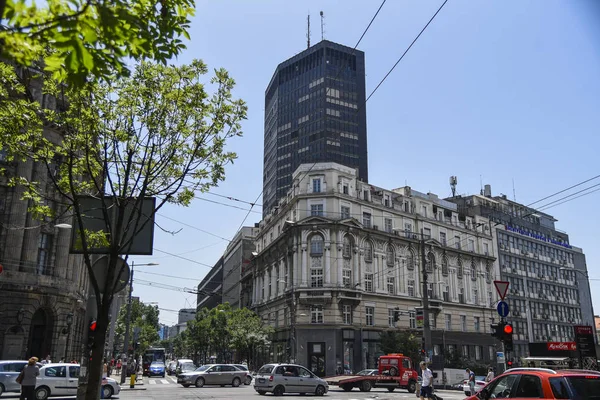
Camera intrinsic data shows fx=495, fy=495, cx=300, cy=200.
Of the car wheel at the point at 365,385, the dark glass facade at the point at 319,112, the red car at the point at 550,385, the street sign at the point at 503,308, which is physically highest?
the dark glass facade at the point at 319,112

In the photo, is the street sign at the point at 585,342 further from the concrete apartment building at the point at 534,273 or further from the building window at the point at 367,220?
the concrete apartment building at the point at 534,273

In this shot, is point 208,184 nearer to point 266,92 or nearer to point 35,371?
point 35,371

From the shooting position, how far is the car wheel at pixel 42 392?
808 inches

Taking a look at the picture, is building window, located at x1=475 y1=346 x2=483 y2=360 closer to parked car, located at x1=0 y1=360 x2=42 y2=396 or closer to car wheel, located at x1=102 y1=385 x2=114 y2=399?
car wheel, located at x1=102 y1=385 x2=114 y2=399

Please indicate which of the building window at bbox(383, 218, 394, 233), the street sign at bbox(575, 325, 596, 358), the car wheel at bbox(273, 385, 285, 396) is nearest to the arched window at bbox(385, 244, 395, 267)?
the building window at bbox(383, 218, 394, 233)

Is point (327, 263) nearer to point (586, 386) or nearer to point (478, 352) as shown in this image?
point (478, 352)

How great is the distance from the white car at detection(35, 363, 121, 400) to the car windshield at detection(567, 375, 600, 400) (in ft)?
61.6

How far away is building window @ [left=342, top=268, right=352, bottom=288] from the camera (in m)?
53.0

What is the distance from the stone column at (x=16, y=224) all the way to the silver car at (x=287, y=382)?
17.8 meters

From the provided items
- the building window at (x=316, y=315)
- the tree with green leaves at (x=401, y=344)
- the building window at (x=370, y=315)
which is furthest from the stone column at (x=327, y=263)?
the tree with green leaves at (x=401, y=344)

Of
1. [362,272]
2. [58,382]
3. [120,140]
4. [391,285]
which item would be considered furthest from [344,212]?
[120,140]

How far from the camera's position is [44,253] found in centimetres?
3422

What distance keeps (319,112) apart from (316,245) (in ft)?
162

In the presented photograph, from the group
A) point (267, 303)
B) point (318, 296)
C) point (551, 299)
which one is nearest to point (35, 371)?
point (318, 296)
